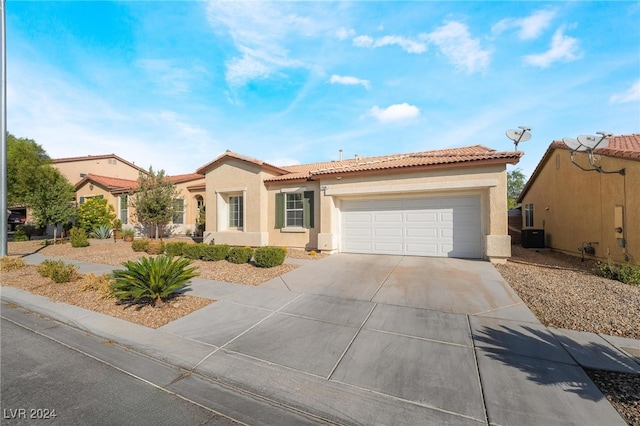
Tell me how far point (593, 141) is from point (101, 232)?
2699 centimetres

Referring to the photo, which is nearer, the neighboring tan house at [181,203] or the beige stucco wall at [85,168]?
the neighboring tan house at [181,203]

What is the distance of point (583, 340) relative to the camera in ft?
13.4

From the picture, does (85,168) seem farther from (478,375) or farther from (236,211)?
(478,375)

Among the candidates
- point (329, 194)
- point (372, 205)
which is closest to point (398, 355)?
point (372, 205)

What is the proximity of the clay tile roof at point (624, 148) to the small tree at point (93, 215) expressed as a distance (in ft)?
91.8

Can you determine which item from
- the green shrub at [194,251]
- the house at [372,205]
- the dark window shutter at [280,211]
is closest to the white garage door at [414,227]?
the house at [372,205]

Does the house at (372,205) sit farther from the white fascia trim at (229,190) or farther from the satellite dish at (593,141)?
the satellite dish at (593,141)

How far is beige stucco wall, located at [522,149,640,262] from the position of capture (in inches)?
327

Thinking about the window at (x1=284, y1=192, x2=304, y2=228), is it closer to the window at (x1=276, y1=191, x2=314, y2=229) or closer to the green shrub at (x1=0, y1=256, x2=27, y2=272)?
the window at (x1=276, y1=191, x2=314, y2=229)

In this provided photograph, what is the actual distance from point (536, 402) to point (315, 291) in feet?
14.7

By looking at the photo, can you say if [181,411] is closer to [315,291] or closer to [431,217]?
[315,291]

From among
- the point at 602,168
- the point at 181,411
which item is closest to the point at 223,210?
the point at 181,411

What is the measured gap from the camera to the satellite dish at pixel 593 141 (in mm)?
8695

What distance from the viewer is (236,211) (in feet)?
48.4
